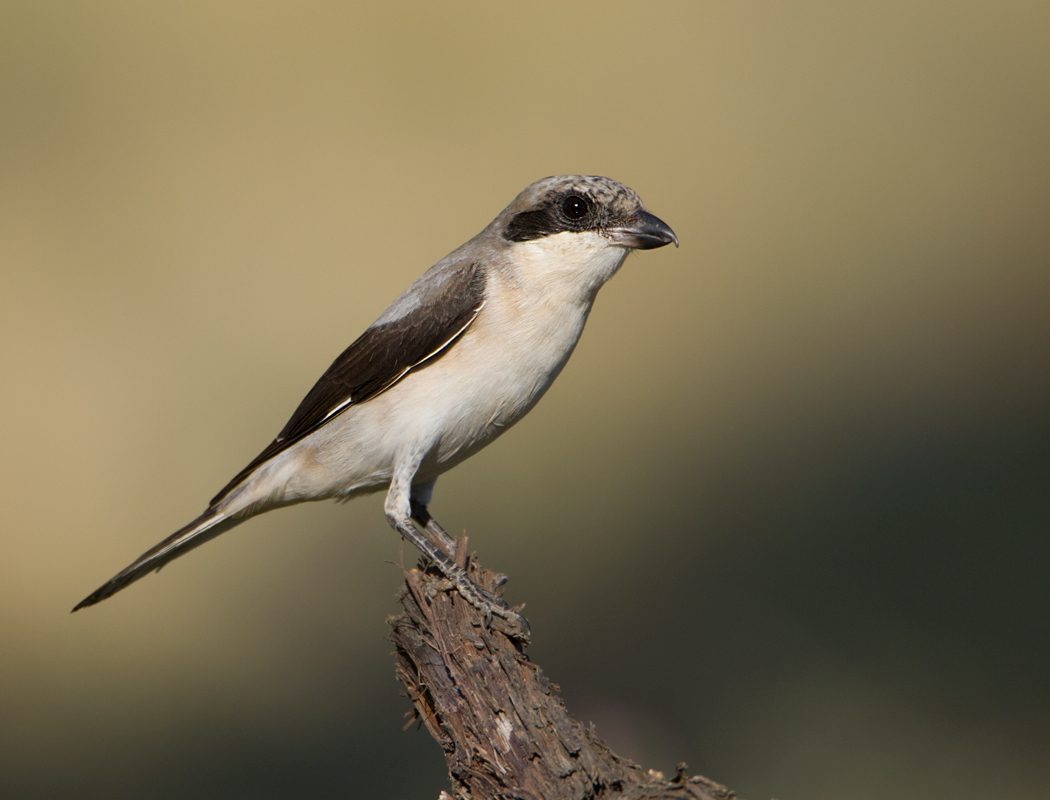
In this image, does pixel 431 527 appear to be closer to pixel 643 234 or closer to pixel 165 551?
pixel 165 551

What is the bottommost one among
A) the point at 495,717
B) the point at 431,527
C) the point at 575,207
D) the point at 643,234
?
the point at 495,717

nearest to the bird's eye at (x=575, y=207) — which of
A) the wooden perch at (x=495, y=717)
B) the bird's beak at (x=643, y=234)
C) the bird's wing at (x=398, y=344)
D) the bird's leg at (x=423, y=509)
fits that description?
the bird's beak at (x=643, y=234)

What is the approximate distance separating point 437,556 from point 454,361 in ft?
2.54

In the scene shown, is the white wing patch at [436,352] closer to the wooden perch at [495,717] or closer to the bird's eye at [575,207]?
the bird's eye at [575,207]

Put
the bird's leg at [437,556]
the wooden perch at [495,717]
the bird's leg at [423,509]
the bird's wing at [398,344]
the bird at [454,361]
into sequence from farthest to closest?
the bird's leg at [423,509]
the bird's wing at [398,344]
the bird at [454,361]
the bird's leg at [437,556]
the wooden perch at [495,717]

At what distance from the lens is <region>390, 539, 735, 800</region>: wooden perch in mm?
2678

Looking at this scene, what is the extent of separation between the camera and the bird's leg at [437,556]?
10.7 ft

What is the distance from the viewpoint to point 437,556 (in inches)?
140

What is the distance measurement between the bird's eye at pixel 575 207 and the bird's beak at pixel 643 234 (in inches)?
5.5

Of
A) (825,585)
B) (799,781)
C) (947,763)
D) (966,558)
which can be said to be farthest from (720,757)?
(966,558)

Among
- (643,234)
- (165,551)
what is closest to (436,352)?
(643,234)

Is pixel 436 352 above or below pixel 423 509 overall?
above

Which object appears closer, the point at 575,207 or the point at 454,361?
the point at 454,361

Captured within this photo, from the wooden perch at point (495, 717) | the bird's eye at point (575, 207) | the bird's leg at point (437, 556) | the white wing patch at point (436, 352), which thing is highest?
the bird's eye at point (575, 207)
